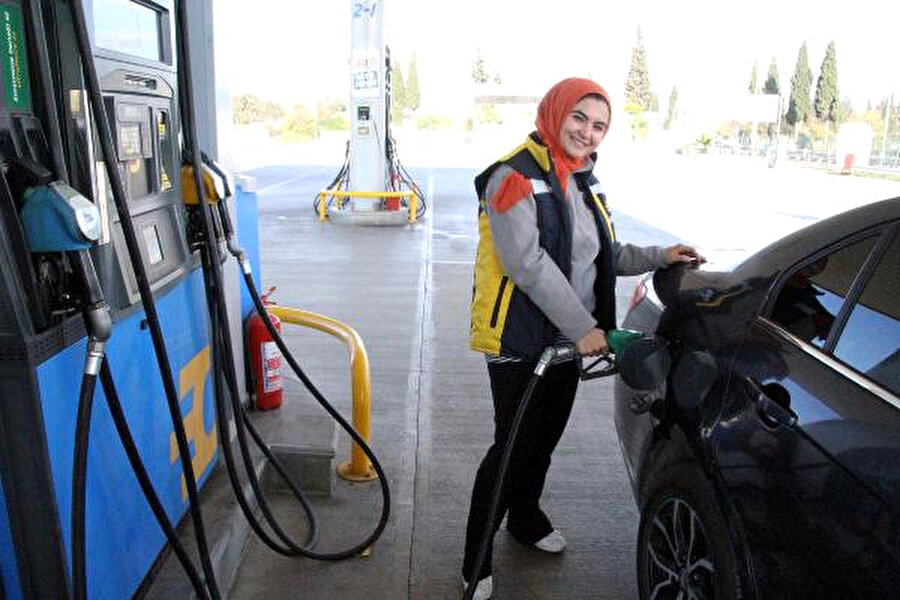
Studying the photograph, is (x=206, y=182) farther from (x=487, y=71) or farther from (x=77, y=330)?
(x=487, y=71)

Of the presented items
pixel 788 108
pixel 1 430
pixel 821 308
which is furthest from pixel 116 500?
pixel 788 108

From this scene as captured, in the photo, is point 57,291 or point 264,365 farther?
point 264,365

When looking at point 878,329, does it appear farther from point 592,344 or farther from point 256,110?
point 256,110

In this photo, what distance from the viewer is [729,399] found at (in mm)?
2266

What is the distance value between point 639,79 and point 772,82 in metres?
16.6

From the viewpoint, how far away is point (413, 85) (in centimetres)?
9769

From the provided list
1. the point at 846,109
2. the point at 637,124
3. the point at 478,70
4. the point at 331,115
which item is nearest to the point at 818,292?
the point at 637,124

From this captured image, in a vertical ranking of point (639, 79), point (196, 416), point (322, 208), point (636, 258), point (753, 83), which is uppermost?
point (639, 79)

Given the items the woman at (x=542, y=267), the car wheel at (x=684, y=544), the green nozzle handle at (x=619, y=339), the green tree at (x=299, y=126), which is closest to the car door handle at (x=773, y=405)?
the car wheel at (x=684, y=544)

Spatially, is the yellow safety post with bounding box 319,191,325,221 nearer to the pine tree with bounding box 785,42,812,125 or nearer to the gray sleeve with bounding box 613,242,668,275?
the gray sleeve with bounding box 613,242,668,275

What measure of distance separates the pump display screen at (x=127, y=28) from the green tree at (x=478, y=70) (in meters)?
96.1

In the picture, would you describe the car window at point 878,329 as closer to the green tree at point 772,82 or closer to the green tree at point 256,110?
the green tree at point 256,110

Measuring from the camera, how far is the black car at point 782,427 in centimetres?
Answer: 173

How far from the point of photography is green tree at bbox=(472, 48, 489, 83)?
9581 cm
